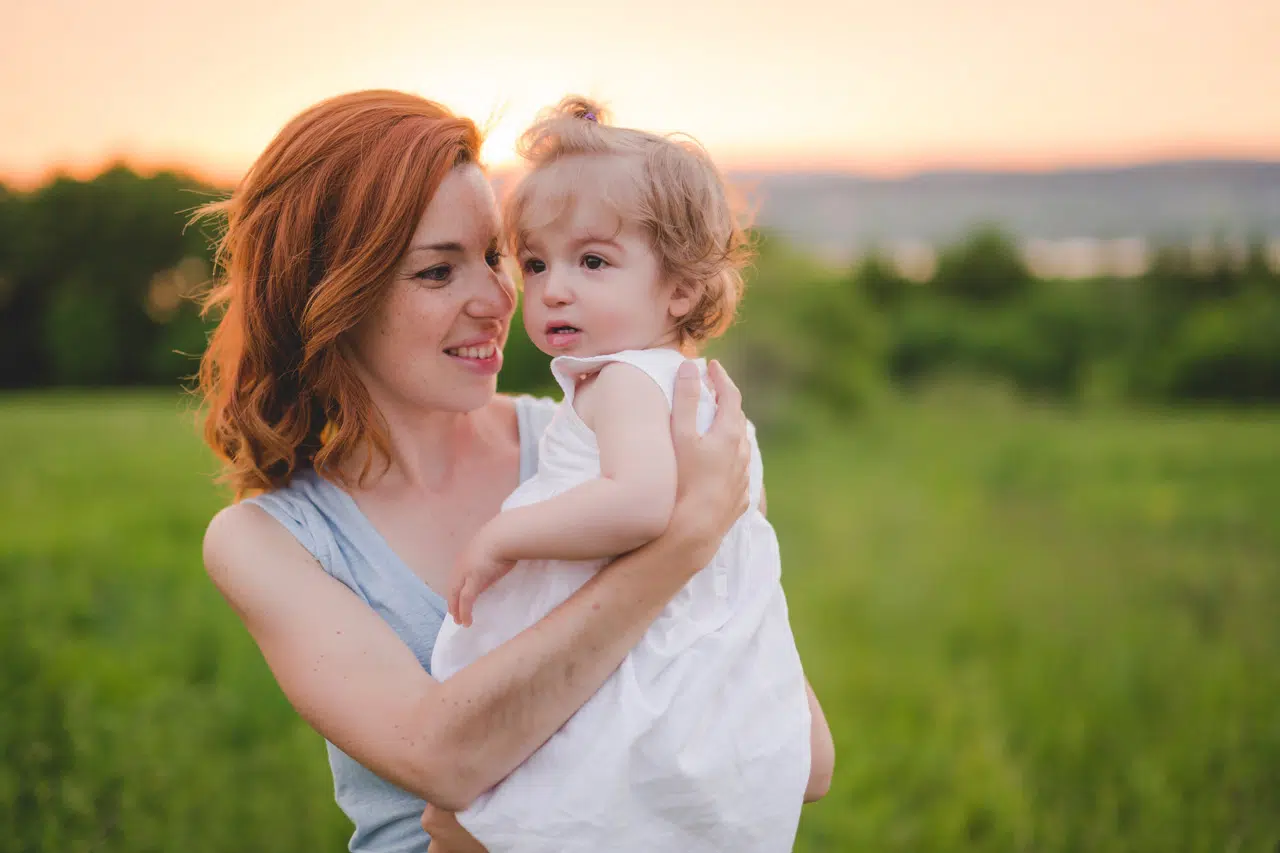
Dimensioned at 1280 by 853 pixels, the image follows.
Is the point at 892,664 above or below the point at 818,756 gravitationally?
below

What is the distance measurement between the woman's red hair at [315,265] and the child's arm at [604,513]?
533 millimetres

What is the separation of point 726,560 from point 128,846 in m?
2.74

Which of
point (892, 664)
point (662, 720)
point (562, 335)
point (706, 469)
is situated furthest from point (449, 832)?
point (892, 664)

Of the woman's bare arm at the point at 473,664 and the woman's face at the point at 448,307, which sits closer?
the woman's bare arm at the point at 473,664

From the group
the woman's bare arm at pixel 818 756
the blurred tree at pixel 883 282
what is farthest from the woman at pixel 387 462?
the blurred tree at pixel 883 282

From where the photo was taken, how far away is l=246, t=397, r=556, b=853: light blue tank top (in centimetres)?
171

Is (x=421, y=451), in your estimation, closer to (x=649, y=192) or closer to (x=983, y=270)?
(x=649, y=192)

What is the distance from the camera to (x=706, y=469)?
5.06 feet

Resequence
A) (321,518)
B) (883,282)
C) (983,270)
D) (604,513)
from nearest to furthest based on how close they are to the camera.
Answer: (604,513) < (321,518) < (883,282) < (983,270)

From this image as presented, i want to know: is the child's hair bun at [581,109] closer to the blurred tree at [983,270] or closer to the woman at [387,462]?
the woman at [387,462]

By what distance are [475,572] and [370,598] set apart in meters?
0.37

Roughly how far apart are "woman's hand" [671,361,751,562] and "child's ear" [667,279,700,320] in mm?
190

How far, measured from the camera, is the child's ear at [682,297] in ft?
5.84

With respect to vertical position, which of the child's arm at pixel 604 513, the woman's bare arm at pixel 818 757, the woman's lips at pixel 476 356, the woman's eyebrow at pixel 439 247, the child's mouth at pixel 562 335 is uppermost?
the woman's eyebrow at pixel 439 247
